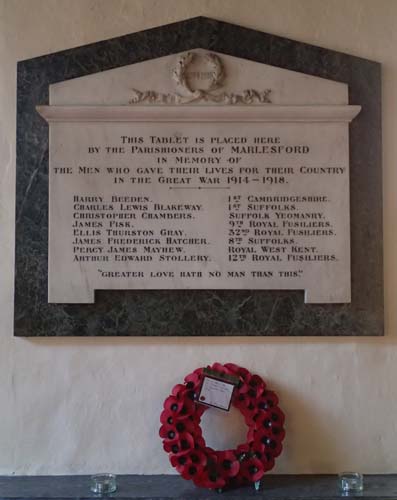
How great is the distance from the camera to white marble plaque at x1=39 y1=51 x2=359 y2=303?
2.68 m

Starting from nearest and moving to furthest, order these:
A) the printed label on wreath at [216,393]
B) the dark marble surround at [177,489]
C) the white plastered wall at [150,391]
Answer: the dark marble surround at [177,489] < the printed label on wreath at [216,393] < the white plastered wall at [150,391]

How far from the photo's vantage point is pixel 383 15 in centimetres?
279

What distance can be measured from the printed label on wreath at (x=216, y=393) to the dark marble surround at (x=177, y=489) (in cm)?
36

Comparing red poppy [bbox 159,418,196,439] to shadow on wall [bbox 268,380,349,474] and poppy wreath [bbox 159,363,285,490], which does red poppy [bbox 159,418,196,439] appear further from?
shadow on wall [bbox 268,380,349,474]

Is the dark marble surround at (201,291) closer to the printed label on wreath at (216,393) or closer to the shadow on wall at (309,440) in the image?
the printed label on wreath at (216,393)

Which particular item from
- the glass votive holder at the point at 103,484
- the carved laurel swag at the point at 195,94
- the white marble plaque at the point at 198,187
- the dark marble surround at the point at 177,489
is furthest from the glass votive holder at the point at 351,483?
the carved laurel swag at the point at 195,94

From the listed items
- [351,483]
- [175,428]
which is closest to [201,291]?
[175,428]

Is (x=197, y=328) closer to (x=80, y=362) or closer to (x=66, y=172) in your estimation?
(x=80, y=362)

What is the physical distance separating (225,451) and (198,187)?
1.18m

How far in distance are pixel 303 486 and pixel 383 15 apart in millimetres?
2200

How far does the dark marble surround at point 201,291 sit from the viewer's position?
8.77ft

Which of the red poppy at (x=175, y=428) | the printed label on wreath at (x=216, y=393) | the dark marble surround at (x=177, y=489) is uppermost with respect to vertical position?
the printed label on wreath at (x=216, y=393)

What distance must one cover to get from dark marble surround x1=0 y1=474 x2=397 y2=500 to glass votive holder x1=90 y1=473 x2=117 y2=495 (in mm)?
25

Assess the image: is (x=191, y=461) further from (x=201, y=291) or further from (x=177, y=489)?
(x=201, y=291)
